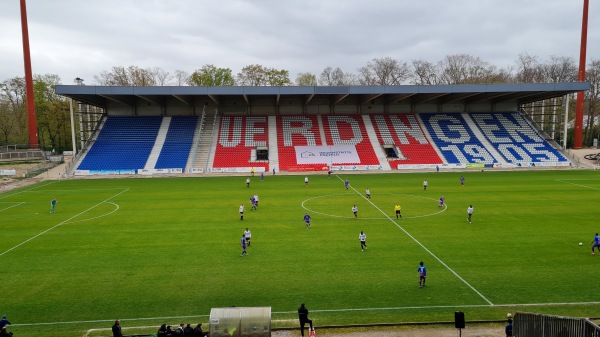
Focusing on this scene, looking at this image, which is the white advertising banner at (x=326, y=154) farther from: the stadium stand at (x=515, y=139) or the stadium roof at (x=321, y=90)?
the stadium stand at (x=515, y=139)

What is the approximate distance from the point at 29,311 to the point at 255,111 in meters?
51.9

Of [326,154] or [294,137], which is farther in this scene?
[294,137]

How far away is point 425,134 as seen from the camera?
59.2 metres

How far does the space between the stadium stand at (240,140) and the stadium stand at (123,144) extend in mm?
9720

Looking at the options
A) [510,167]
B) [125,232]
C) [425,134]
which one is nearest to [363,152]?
[425,134]

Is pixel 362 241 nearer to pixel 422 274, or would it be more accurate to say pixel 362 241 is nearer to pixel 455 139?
pixel 422 274

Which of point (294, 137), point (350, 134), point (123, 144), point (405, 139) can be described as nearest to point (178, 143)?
point (123, 144)

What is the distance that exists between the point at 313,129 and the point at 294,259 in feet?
142

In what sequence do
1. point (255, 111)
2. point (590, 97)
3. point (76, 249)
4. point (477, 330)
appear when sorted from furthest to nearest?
1. point (590, 97)
2. point (255, 111)
3. point (76, 249)
4. point (477, 330)

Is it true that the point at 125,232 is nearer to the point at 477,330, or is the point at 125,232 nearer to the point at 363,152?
the point at 477,330

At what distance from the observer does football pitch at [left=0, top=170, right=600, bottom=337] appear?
13.2 metres

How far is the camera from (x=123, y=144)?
179ft

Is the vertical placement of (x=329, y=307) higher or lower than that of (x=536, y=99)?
lower

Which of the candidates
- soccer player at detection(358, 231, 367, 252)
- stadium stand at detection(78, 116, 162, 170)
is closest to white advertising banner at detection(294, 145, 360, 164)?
stadium stand at detection(78, 116, 162, 170)
